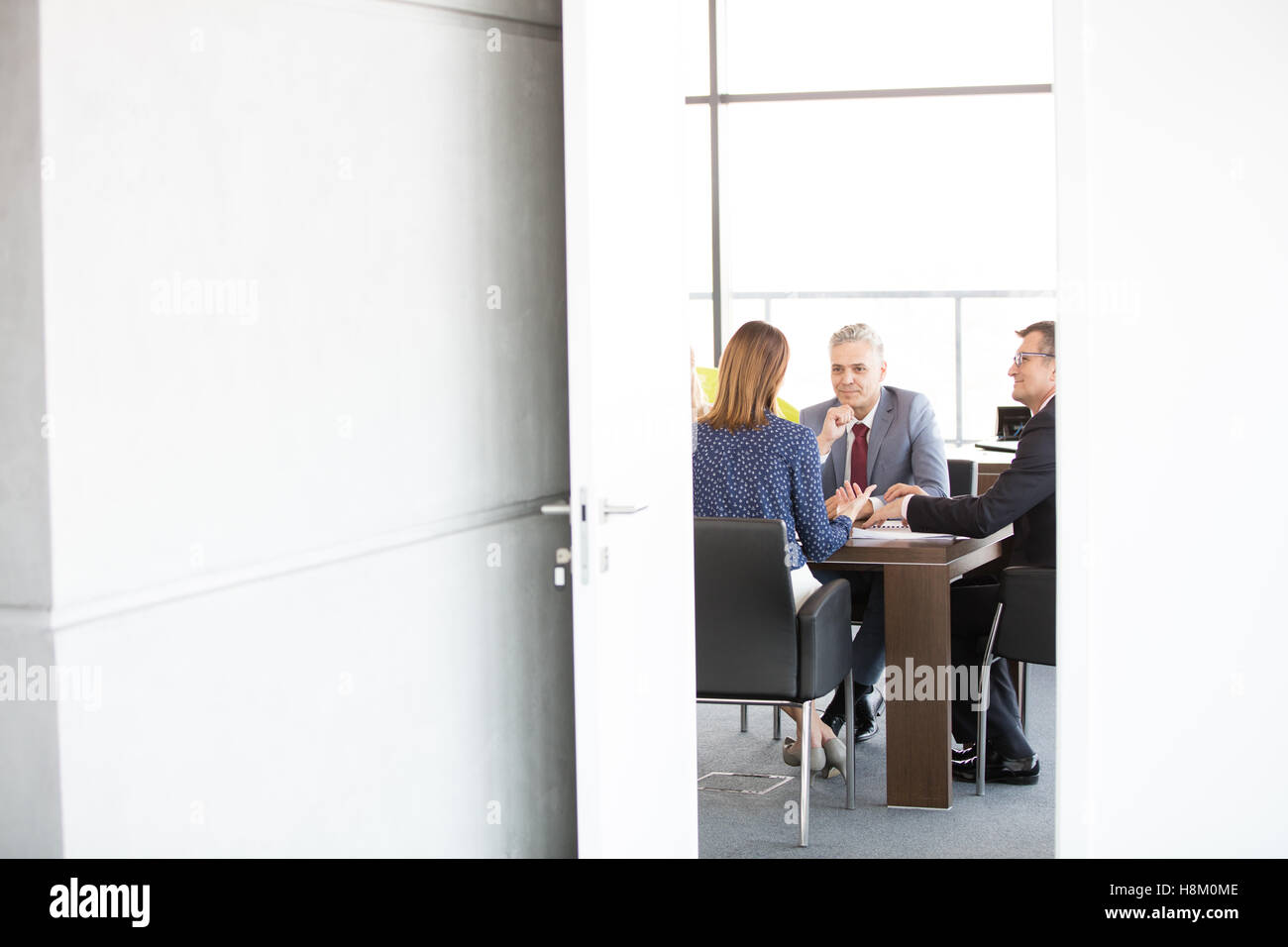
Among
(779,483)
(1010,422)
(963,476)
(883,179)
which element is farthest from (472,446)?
(883,179)

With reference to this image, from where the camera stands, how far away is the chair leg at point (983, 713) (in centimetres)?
340

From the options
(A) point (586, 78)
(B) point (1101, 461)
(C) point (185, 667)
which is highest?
(A) point (586, 78)

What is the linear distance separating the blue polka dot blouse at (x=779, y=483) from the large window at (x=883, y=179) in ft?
12.9

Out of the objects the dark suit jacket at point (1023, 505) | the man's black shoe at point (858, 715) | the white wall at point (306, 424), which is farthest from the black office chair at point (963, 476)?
the white wall at point (306, 424)

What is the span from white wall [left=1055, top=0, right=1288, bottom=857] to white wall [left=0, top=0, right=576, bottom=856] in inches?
38.6

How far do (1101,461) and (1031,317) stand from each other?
18.4 ft

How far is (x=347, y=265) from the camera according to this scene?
→ 1.82m

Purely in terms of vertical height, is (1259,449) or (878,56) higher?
(878,56)

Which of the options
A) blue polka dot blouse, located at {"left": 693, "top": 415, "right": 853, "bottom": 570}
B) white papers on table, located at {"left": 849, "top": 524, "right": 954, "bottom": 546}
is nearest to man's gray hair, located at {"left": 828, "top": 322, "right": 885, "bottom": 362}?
white papers on table, located at {"left": 849, "top": 524, "right": 954, "bottom": 546}

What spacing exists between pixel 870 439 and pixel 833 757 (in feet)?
3.54

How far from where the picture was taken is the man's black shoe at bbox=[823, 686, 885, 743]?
387 centimetres

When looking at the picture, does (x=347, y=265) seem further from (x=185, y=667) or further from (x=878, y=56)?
(x=878, y=56)
